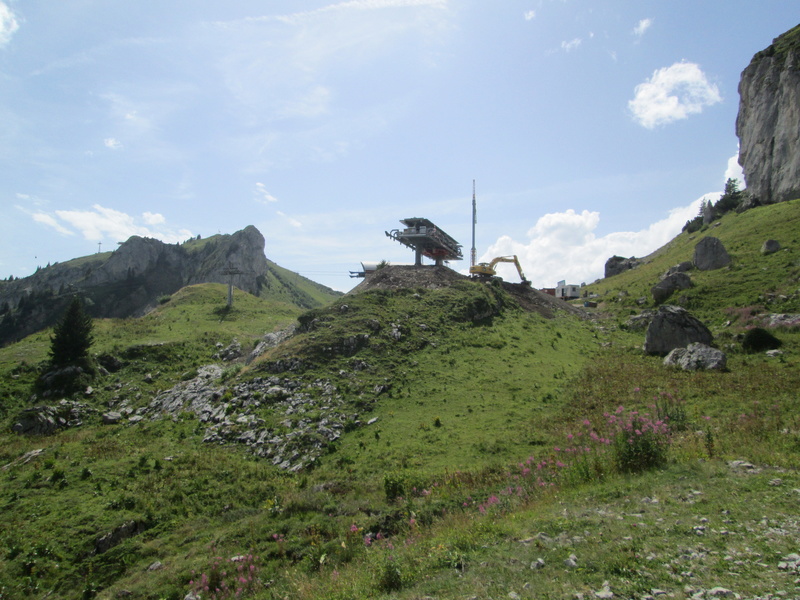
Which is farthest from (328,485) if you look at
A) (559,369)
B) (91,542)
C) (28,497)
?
(559,369)

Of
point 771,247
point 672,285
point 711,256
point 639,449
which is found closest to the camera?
point 639,449

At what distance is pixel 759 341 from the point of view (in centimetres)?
2747

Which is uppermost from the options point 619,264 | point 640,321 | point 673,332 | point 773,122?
point 773,122

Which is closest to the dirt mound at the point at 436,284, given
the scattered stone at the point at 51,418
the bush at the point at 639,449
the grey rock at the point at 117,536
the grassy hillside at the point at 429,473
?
the grassy hillside at the point at 429,473

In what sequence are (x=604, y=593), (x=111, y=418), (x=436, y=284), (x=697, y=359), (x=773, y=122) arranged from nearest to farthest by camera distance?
(x=604, y=593) → (x=697, y=359) → (x=111, y=418) → (x=436, y=284) → (x=773, y=122)

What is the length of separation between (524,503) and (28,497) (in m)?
21.5

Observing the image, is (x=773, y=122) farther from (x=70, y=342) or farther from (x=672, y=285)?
(x=70, y=342)

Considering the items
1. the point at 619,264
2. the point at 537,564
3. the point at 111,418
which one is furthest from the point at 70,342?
the point at 619,264

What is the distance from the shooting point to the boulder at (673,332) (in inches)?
1217

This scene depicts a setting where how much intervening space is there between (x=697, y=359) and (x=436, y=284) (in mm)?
28997

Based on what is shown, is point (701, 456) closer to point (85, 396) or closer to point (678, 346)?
point (678, 346)

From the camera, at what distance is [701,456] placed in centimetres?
1240

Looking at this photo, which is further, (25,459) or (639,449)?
(25,459)

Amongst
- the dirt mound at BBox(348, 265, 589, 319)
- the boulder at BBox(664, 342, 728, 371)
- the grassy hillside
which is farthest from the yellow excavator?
the boulder at BBox(664, 342, 728, 371)
